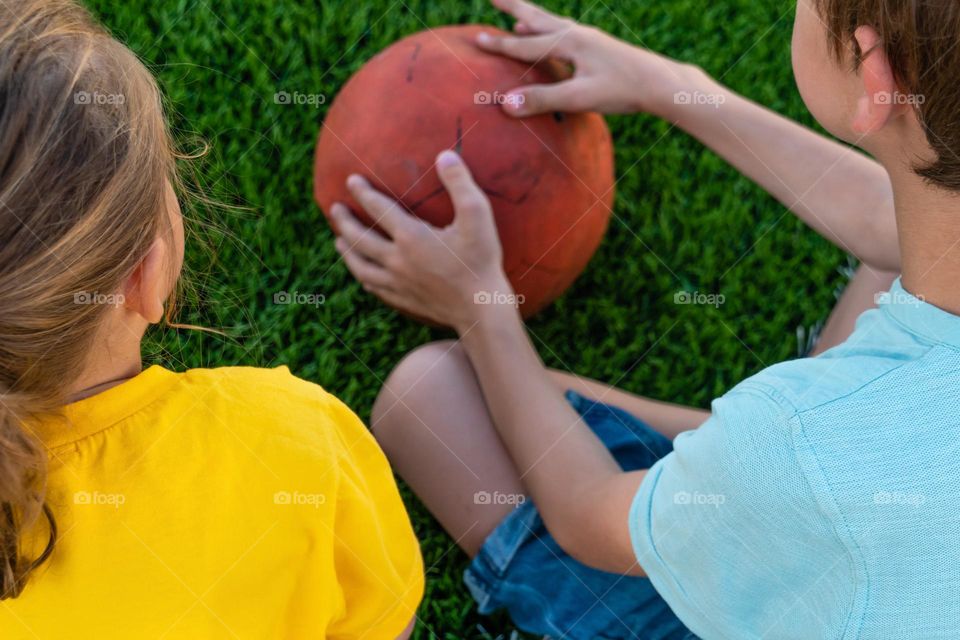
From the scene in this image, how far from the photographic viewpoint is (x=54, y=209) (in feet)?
3.78

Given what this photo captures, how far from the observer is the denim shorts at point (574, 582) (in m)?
1.96

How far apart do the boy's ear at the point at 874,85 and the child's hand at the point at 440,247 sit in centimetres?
99

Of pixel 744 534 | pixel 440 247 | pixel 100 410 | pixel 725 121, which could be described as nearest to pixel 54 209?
pixel 100 410

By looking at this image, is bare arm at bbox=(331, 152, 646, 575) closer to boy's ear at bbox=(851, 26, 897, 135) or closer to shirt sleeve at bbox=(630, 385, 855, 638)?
shirt sleeve at bbox=(630, 385, 855, 638)

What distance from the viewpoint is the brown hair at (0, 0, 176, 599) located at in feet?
3.72

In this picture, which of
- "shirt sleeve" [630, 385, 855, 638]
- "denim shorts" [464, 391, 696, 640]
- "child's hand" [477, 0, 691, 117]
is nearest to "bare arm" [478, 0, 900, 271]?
"child's hand" [477, 0, 691, 117]

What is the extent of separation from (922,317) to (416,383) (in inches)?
49.1

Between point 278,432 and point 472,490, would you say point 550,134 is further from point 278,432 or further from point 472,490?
point 278,432

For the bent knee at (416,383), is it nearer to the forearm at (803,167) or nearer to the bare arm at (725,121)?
the bare arm at (725,121)

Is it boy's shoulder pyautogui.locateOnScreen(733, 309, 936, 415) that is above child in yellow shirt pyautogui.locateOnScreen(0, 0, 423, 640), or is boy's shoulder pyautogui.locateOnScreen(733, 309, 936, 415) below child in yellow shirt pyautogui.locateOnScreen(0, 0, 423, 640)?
above

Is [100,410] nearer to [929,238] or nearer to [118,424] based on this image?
[118,424]

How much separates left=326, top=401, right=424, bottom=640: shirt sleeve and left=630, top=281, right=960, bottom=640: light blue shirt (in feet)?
1.68

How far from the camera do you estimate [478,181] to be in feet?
7.29

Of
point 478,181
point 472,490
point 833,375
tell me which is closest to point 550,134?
point 478,181
